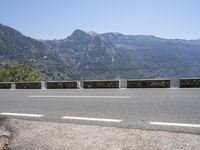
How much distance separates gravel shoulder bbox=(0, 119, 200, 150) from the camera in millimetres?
5340

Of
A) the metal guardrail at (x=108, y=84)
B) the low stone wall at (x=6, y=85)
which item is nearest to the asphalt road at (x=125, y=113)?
the metal guardrail at (x=108, y=84)

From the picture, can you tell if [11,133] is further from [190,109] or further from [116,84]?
[116,84]

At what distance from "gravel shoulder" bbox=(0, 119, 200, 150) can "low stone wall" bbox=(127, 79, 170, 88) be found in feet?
34.4

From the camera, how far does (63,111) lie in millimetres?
9375

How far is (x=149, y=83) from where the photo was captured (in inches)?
678

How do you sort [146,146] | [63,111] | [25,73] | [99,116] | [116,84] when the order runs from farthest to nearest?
[25,73]
[116,84]
[63,111]
[99,116]
[146,146]

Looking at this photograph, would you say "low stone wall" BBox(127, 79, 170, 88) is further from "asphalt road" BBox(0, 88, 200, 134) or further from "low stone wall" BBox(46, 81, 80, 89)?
"asphalt road" BBox(0, 88, 200, 134)

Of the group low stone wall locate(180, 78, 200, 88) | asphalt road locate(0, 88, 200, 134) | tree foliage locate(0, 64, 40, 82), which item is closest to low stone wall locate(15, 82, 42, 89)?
low stone wall locate(180, 78, 200, 88)

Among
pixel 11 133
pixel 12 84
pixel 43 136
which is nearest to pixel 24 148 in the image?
pixel 43 136

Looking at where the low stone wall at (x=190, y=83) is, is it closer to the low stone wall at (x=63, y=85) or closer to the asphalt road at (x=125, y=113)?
the asphalt road at (x=125, y=113)

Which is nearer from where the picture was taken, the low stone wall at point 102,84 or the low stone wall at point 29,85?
the low stone wall at point 102,84

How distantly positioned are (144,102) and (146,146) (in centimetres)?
517

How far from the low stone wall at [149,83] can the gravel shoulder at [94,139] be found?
10478 mm

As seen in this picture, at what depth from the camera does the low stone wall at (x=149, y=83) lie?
55.2ft
